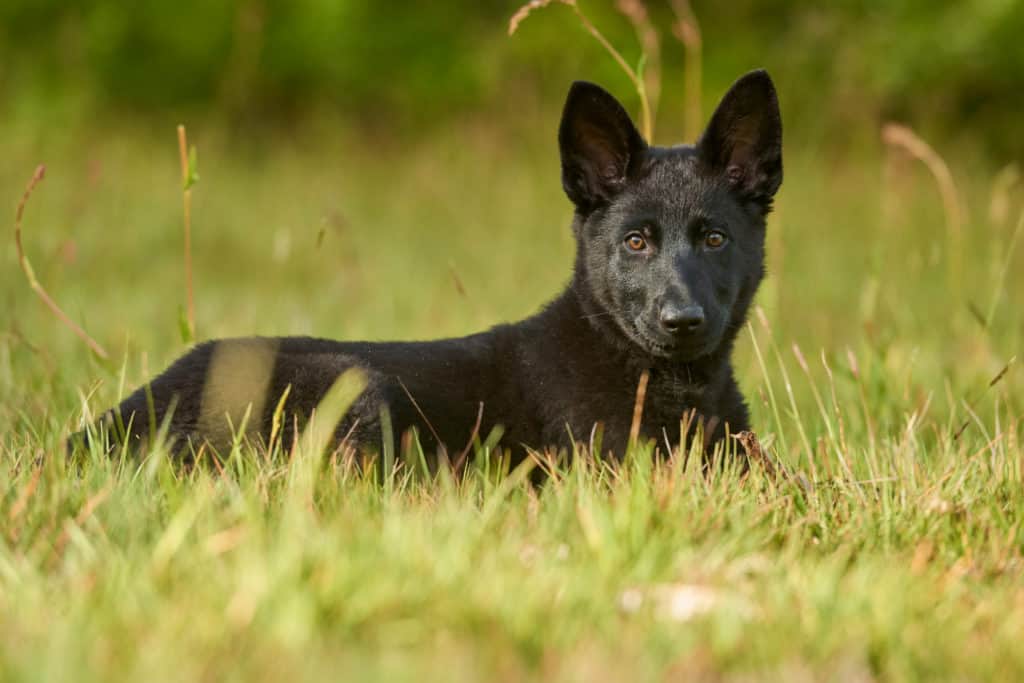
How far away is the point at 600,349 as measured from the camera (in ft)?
13.5

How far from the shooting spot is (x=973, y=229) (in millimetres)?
9891

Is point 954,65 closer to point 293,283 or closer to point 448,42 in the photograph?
point 448,42

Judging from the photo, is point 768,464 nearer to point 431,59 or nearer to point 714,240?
point 714,240

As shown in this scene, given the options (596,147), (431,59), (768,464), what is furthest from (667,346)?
(431,59)

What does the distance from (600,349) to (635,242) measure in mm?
380

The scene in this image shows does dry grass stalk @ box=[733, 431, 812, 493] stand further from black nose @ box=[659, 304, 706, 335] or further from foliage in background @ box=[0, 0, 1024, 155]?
foliage in background @ box=[0, 0, 1024, 155]

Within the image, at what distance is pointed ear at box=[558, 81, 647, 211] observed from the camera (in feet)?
13.4

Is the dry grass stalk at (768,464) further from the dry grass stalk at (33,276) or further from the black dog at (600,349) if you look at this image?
the dry grass stalk at (33,276)

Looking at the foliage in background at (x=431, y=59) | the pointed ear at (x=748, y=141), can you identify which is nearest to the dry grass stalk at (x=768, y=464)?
the pointed ear at (x=748, y=141)

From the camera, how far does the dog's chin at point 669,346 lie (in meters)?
3.89

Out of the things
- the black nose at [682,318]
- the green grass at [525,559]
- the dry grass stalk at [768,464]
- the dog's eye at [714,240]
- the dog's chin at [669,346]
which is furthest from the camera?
the dog's eye at [714,240]

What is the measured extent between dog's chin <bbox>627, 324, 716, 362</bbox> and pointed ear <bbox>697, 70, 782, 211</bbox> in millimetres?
599

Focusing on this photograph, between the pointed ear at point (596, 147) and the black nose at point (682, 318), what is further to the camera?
the pointed ear at point (596, 147)

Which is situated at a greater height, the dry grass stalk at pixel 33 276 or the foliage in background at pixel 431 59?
the foliage in background at pixel 431 59
